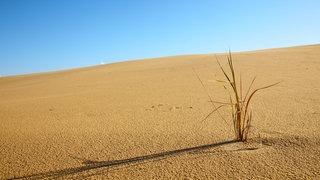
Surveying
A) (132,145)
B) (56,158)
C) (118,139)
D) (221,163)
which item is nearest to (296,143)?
(221,163)

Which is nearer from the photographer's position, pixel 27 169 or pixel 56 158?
pixel 27 169

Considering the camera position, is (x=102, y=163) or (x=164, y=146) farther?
(x=164, y=146)

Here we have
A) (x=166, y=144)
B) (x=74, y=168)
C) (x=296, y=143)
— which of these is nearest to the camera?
(x=74, y=168)

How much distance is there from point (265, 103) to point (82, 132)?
165 centimetres

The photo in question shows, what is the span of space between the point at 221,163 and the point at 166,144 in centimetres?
36

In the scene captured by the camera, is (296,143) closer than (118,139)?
Yes

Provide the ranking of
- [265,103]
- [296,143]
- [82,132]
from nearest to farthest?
[296,143]
[82,132]
[265,103]

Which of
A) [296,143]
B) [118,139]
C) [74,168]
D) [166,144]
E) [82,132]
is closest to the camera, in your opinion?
[74,168]

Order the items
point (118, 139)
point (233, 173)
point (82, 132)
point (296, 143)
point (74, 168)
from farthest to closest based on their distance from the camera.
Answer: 1. point (82, 132)
2. point (118, 139)
3. point (296, 143)
4. point (74, 168)
5. point (233, 173)

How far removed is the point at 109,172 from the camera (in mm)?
984

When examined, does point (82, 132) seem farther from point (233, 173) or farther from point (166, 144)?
point (233, 173)

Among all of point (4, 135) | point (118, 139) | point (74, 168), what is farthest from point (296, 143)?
point (4, 135)

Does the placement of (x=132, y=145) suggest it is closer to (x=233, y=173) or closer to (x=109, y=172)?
(x=109, y=172)

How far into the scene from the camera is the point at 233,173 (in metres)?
0.92
